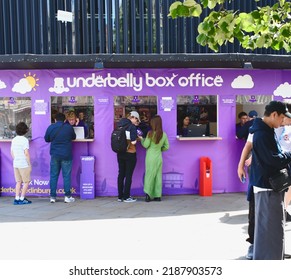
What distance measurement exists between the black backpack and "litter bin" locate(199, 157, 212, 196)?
1.92 meters

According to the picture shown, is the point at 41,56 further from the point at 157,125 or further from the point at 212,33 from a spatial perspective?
the point at 212,33

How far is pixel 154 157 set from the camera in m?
9.93

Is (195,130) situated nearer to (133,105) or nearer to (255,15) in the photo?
(133,105)

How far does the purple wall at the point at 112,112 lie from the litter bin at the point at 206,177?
237 millimetres

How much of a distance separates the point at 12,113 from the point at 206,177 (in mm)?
4786

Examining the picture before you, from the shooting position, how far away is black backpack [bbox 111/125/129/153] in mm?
9773

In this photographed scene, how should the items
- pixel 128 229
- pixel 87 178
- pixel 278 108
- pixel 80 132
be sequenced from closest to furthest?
pixel 278 108
pixel 128 229
pixel 87 178
pixel 80 132

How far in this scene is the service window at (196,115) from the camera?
10.9 meters

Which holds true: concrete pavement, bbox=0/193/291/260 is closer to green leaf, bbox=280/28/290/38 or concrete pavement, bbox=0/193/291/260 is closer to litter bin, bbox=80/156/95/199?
litter bin, bbox=80/156/95/199

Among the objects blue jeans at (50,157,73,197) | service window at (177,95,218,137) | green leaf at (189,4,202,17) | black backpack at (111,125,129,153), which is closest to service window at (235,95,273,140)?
service window at (177,95,218,137)

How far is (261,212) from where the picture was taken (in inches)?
201

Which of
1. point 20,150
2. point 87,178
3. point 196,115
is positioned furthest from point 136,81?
point 20,150

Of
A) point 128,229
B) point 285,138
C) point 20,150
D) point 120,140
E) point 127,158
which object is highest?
point 285,138

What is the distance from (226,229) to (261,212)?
254cm
